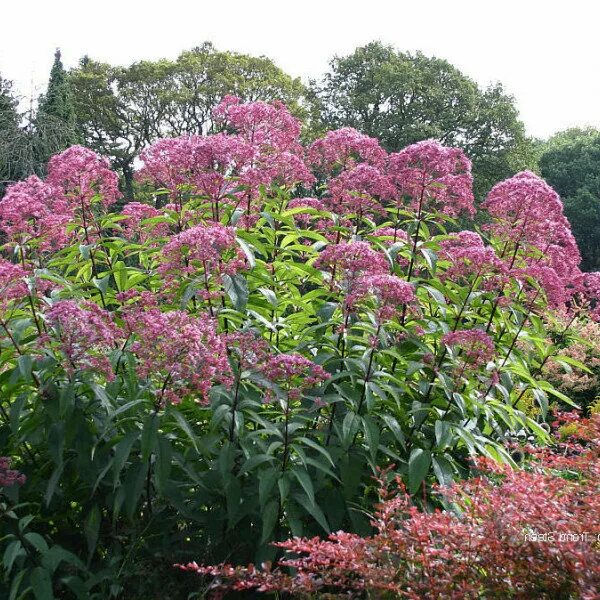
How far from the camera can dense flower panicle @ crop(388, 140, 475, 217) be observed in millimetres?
4602

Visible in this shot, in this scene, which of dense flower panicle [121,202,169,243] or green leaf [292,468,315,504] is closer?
green leaf [292,468,315,504]

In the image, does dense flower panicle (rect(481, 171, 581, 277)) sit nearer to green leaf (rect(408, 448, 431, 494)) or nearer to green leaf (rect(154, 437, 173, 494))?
green leaf (rect(408, 448, 431, 494))

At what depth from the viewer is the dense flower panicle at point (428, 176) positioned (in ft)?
15.1

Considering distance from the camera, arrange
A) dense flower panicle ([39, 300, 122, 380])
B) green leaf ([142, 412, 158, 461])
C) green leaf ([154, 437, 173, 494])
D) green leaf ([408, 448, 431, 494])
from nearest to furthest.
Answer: green leaf ([142, 412, 158, 461]) → green leaf ([154, 437, 173, 494]) → dense flower panicle ([39, 300, 122, 380]) → green leaf ([408, 448, 431, 494])

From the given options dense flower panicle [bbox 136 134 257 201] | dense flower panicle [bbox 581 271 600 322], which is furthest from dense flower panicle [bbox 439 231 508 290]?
dense flower panicle [bbox 136 134 257 201]

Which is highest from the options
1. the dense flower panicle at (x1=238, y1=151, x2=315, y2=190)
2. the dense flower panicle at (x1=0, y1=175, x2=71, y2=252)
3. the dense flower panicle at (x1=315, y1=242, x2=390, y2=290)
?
the dense flower panicle at (x1=238, y1=151, x2=315, y2=190)

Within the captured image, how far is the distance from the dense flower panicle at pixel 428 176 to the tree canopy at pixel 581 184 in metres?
34.9

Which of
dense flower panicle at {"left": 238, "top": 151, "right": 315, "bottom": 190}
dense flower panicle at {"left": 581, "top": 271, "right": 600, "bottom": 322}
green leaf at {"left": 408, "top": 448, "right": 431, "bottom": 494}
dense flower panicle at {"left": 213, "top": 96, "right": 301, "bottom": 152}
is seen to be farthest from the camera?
dense flower panicle at {"left": 581, "top": 271, "right": 600, "bottom": 322}

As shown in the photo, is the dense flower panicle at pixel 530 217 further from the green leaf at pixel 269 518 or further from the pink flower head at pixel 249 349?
the green leaf at pixel 269 518

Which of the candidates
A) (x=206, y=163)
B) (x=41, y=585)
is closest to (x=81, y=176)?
(x=206, y=163)

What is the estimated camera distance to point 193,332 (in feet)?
10.6

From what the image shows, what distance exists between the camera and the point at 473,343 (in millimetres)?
4078

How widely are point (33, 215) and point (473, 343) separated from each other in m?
2.61

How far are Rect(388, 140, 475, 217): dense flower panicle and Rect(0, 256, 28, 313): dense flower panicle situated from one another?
7.56 ft
